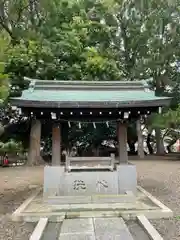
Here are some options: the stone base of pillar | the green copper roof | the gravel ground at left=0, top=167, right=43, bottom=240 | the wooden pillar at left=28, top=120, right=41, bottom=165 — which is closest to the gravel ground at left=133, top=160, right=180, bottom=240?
the stone base of pillar

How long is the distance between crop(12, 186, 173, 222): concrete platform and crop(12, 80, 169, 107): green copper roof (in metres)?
2.65

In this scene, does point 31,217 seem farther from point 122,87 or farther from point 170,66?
point 170,66

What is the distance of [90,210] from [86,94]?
13.3 ft

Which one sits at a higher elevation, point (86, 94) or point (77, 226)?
point (86, 94)

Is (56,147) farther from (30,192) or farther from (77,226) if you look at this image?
(77,226)

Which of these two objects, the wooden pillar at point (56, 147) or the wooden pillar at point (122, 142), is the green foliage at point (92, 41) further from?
the wooden pillar at point (122, 142)

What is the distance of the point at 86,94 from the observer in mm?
9812

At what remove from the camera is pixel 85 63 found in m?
16.5

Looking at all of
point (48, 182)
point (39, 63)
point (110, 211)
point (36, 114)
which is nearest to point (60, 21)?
point (39, 63)

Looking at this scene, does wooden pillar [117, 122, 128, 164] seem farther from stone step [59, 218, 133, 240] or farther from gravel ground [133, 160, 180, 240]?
stone step [59, 218, 133, 240]

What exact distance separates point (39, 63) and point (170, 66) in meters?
11.6

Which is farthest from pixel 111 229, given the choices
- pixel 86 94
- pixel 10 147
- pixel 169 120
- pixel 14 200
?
pixel 10 147

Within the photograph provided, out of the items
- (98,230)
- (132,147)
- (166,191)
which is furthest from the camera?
(132,147)

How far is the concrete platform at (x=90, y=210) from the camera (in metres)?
6.73
